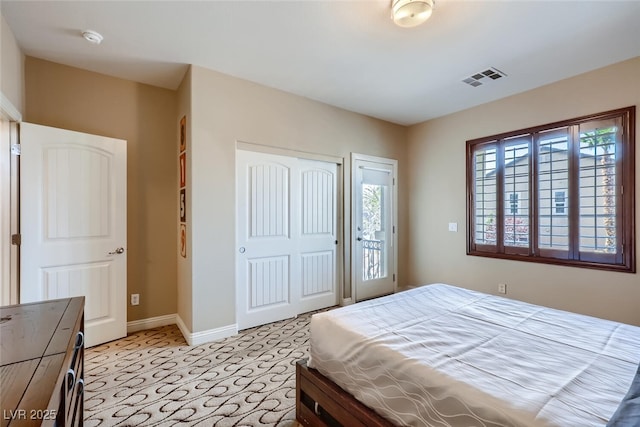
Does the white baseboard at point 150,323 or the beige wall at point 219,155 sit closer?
the beige wall at point 219,155

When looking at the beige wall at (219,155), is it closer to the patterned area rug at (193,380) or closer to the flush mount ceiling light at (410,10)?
the patterned area rug at (193,380)

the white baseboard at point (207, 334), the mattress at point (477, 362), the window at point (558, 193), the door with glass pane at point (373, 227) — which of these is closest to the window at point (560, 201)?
the window at point (558, 193)

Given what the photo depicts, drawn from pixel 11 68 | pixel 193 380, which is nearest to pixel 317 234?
pixel 193 380

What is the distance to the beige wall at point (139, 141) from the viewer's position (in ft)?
9.22

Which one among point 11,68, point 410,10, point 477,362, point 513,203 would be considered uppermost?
point 410,10

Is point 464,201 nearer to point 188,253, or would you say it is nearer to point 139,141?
point 188,253

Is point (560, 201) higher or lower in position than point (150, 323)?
higher

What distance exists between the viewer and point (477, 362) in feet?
4.03

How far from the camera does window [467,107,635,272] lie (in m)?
2.77

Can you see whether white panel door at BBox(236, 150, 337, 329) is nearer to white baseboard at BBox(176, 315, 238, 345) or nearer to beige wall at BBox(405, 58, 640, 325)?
white baseboard at BBox(176, 315, 238, 345)

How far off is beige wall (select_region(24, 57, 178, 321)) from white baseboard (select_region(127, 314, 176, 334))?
49mm

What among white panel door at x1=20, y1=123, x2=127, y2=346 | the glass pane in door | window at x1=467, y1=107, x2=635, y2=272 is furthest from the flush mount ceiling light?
white panel door at x1=20, y1=123, x2=127, y2=346

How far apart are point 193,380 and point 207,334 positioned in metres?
0.68

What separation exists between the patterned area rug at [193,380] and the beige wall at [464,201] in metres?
2.46
